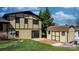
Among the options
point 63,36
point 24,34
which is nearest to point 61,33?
point 63,36

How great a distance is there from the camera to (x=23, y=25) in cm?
273

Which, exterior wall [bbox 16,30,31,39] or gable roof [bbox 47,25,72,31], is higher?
gable roof [bbox 47,25,72,31]

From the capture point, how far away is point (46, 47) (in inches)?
106

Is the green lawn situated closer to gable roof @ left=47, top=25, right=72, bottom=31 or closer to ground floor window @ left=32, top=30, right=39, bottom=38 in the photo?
ground floor window @ left=32, top=30, right=39, bottom=38

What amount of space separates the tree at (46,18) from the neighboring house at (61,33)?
5cm

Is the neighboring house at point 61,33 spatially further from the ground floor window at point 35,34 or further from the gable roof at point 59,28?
the ground floor window at point 35,34

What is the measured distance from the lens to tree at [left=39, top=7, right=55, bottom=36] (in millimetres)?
2662

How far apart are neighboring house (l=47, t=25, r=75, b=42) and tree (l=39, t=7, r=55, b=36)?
2.1 inches

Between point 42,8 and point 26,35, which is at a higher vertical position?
point 42,8

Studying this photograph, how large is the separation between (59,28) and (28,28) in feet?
1.32

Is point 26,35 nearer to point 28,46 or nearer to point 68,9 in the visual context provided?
point 28,46

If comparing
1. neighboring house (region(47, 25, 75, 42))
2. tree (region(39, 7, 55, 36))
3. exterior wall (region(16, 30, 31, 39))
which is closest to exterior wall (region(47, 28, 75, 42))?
neighboring house (region(47, 25, 75, 42))
